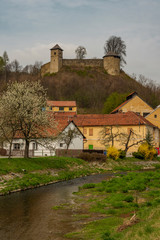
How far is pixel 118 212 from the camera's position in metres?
15.5

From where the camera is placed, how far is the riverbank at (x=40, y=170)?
2415cm

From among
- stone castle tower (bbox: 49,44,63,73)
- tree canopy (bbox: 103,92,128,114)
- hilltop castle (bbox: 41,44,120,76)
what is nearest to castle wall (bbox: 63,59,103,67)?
hilltop castle (bbox: 41,44,120,76)

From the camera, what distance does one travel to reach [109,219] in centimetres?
1412

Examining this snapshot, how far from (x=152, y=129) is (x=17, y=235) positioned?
56.9 metres

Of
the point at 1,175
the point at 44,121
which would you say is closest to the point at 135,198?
the point at 1,175

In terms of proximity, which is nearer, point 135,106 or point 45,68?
point 135,106

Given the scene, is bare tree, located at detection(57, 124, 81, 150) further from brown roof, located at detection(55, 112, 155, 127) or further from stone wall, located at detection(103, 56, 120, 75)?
stone wall, located at detection(103, 56, 120, 75)

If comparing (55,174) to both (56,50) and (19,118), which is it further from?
(56,50)

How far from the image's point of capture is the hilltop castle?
126 metres

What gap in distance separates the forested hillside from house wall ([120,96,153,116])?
52.0 ft

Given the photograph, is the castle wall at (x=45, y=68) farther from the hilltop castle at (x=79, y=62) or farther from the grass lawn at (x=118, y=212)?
the grass lawn at (x=118, y=212)

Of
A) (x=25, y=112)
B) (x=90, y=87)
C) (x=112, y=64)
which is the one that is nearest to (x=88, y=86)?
(x=90, y=87)

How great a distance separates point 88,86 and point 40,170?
85.4 meters

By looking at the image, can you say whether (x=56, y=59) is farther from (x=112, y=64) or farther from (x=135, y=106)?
(x=135, y=106)
